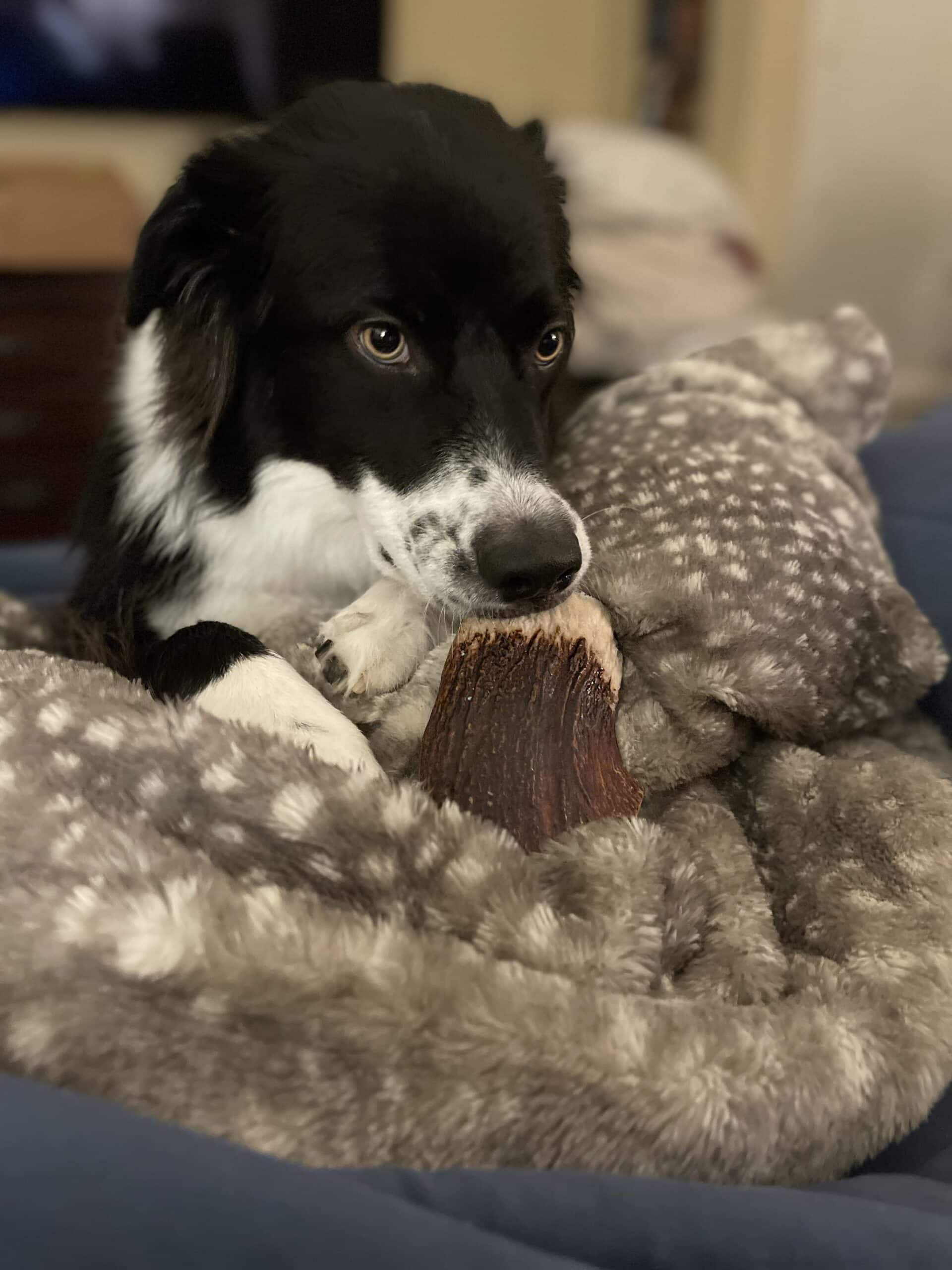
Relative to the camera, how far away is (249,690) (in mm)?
1002

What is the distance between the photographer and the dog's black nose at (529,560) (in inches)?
A: 38.8

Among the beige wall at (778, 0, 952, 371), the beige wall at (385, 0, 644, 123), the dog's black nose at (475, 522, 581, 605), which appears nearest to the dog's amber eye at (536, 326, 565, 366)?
the dog's black nose at (475, 522, 581, 605)

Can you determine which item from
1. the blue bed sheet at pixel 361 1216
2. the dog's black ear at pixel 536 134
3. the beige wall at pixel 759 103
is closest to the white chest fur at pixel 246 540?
the dog's black ear at pixel 536 134

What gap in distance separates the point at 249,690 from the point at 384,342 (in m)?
0.41

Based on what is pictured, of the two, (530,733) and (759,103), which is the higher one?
(759,103)

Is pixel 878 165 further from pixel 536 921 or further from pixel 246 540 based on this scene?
pixel 536 921

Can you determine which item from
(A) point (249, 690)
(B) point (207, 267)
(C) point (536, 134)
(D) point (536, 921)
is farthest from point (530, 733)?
(C) point (536, 134)

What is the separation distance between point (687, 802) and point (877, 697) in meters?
0.27

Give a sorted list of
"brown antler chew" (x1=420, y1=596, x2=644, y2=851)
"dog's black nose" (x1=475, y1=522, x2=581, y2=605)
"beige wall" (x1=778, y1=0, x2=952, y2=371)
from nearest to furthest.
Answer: "brown antler chew" (x1=420, y1=596, x2=644, y2=851) < "dog's black nose" (x1=475, y1=522, x2=581, y2=605) < "beige wall" (x1=778, y1=0, x2=952, y2=371)

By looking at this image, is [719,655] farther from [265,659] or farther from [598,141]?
[598,141]

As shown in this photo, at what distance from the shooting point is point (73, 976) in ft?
2.21

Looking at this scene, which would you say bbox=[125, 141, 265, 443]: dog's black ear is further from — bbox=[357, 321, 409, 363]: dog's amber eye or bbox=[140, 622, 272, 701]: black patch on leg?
bbox=[140, 622, 272, 701]: black patch on leg

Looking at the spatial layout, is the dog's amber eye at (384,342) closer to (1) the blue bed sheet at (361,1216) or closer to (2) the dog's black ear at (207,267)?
(2) the dog's black ear at (207,267)

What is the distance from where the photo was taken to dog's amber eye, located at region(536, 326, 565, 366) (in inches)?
47.4
